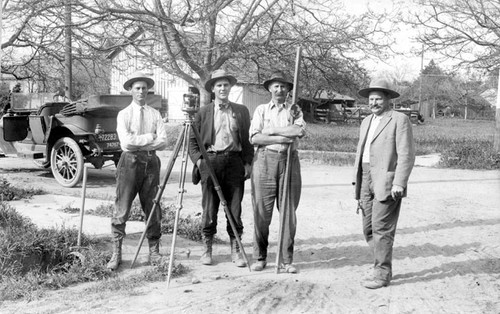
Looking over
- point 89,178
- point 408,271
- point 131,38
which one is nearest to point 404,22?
point 131,38

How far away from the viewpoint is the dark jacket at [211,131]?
5555 millimetres

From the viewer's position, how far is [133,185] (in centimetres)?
543

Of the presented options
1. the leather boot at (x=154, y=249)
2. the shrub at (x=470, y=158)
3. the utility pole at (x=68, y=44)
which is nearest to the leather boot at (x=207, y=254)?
the leather boot at (x=154, y=249)

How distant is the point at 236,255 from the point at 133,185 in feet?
3.99

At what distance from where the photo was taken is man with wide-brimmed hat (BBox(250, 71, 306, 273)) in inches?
211

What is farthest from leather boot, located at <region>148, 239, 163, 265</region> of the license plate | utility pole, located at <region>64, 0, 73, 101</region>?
utility pole, located at <region>64, 0, 73, 101</region>

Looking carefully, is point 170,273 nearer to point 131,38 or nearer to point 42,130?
A: point 42,130

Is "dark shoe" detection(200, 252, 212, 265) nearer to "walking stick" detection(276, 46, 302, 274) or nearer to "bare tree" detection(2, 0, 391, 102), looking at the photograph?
"walking stick" detection(276, 46, 302, 274)

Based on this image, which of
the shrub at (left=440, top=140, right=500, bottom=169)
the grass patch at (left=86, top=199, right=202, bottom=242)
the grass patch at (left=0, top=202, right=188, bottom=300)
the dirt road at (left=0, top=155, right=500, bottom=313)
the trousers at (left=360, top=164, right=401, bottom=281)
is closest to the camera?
the dirt road at (left=0, top=155, right=500, bottom=313)

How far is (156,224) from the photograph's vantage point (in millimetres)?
5551

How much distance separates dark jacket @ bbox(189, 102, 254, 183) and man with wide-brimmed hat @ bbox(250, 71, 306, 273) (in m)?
0.19

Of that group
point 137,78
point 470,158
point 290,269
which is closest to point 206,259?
point 290,269

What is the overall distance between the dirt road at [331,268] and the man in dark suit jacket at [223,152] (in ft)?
1.50

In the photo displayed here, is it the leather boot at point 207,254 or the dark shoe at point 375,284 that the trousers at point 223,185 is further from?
the dark shoe at point 375,284
